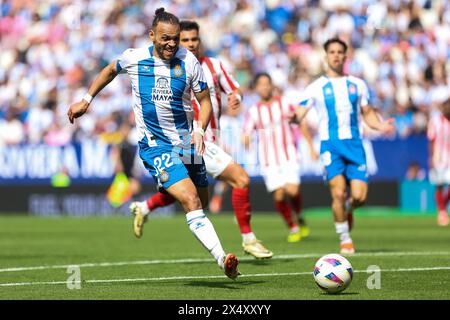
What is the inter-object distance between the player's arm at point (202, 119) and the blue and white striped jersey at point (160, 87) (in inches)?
3.0

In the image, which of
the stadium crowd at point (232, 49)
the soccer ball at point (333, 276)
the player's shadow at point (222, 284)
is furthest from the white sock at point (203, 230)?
the stadium crowd at point (232, 49)

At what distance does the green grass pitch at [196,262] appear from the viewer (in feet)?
27.6

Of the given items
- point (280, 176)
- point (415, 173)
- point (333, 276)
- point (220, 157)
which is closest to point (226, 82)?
point (220, 157)

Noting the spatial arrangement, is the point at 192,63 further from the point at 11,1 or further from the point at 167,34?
the point at 11,1

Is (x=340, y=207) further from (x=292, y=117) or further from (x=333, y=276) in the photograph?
(x=333, y=276)

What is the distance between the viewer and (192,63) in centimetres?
935

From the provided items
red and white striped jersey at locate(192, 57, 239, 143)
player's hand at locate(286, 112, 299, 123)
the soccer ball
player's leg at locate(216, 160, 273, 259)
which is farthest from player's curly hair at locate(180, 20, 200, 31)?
the soccer ball

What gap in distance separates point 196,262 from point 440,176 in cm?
996

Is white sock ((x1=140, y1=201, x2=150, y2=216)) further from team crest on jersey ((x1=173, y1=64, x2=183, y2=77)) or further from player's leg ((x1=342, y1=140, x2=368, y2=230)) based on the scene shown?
team crest on jersey ((x1=173, y1=64, x2=183, y2=77))

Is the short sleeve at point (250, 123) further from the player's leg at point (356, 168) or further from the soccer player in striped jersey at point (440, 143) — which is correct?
the soccer player in striped jersey at point (440, 143)

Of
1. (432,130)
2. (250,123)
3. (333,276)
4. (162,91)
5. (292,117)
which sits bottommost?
(333,276)

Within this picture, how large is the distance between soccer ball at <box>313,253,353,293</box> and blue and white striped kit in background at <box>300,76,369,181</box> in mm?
4636

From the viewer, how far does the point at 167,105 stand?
30.7 feet

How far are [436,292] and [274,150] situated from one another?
31.1 feet
